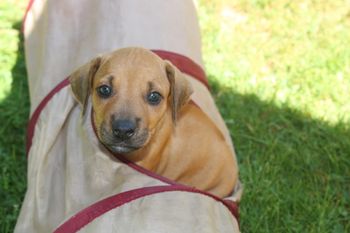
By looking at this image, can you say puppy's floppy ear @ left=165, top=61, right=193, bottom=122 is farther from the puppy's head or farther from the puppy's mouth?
the puppy's mouth

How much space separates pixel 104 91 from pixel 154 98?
36cm

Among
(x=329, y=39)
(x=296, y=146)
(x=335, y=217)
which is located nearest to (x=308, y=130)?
(x=296, y=146)

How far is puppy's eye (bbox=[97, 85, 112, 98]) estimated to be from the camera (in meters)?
4.14

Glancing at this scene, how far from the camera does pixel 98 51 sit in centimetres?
496

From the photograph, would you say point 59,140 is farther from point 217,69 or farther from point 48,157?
point 217,69

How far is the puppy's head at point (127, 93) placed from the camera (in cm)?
405

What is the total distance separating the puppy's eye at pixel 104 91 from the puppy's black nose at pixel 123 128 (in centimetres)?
25

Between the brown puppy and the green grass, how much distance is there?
0.68 m

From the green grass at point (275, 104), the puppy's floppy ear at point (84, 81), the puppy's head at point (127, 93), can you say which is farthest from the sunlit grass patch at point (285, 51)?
the puppy's floppy ear at point (84, 81)

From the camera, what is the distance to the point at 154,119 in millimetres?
4270

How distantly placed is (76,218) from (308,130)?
3.08 meters

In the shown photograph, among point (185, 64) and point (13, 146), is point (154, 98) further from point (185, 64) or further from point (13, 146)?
point (13, 146)

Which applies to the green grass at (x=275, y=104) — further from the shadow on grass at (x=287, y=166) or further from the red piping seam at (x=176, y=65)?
the red piping seam at (x=176, y=65)

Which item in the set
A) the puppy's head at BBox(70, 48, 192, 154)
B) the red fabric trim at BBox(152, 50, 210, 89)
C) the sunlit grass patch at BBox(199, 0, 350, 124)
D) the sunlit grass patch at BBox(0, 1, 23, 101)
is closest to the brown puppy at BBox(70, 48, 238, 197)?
the puppy's head at BBox(70, 48, 192, 154)
